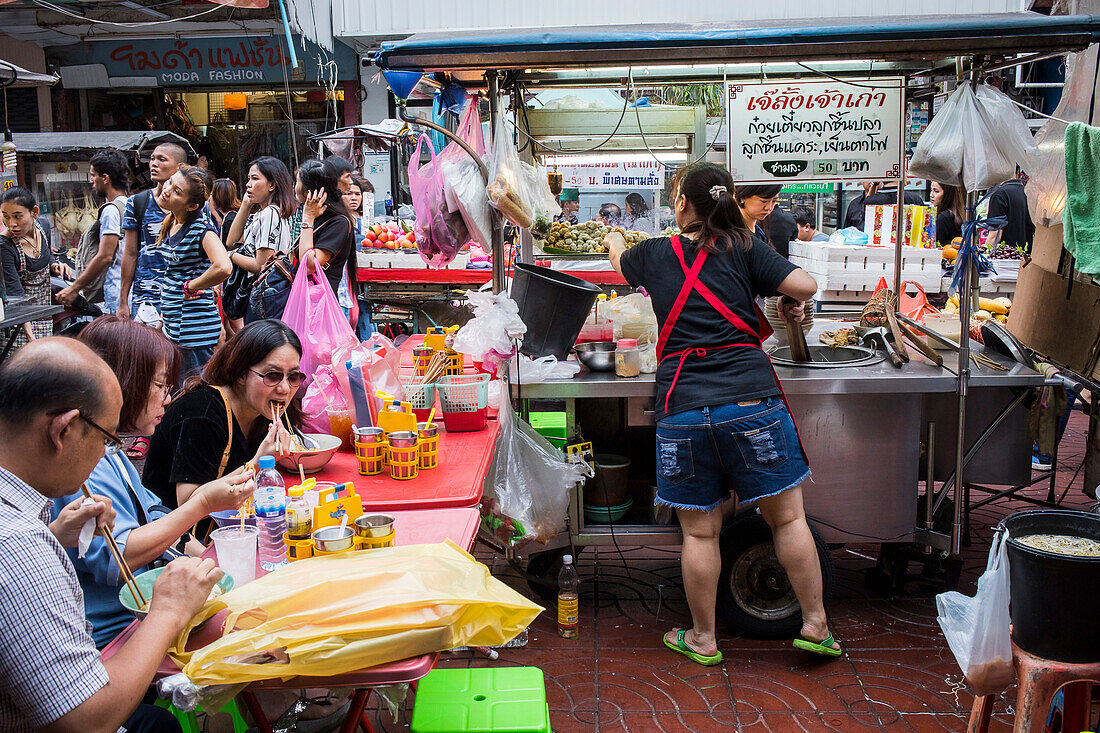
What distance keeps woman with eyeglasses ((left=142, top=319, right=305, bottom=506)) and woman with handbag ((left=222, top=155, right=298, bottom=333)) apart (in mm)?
2694

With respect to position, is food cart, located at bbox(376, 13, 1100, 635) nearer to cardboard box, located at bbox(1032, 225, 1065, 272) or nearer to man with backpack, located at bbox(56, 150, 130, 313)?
cardboard box, located at bbox(1032, 225, 1065, 272)

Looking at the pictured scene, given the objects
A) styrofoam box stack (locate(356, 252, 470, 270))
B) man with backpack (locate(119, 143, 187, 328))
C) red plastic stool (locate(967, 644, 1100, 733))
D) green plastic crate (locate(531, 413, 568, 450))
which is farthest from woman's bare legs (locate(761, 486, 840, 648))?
styrofoam box stack (locate(356, 252, 470, 270))

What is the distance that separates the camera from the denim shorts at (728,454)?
3.65 metres

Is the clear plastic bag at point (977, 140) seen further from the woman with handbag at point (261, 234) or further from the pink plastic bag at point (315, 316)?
the woman with handbag at point (261, 234)

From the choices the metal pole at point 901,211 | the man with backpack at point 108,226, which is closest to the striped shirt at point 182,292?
the man with backpack at point 108,226

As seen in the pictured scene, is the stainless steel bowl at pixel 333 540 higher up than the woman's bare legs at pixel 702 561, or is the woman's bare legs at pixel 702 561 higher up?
the stainless steel bowl at pixel 333 540

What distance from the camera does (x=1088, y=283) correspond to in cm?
398

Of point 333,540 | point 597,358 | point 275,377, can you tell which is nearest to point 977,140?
Result: point 597,358

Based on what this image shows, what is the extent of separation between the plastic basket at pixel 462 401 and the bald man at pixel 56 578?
1.84 metres

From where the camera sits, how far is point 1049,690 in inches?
101

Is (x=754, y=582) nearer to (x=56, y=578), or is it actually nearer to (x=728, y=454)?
(x=728, y=454)

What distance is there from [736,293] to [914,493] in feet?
4.72

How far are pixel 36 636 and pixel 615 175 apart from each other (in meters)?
5.92

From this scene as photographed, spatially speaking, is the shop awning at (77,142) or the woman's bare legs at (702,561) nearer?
the woman's bare legs at (702,561)
